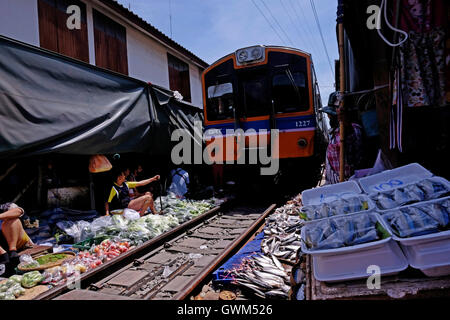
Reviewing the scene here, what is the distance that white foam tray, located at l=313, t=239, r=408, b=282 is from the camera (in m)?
1.49

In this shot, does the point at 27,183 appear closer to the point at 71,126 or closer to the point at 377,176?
the point at 71,126

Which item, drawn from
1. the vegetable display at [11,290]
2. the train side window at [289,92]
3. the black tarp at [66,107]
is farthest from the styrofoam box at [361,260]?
the train side window at [289,92]

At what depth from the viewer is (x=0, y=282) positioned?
11.0 feet

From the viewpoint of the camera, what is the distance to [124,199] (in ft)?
22.1

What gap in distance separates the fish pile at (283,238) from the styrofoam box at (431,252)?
209cm

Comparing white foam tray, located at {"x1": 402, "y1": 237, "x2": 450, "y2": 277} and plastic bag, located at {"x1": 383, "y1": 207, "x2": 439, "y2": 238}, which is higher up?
plastic bag, located at {"x1": 383, "y1": 207, "x2": 439, "y2": 238}

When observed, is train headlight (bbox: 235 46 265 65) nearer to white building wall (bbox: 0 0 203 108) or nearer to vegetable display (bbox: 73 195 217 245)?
white building wall (bbox: 0 0 203 108)

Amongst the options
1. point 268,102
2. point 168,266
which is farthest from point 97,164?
point 268,102

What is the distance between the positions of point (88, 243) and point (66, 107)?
100.0 inches

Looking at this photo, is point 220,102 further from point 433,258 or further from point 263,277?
point 433,258

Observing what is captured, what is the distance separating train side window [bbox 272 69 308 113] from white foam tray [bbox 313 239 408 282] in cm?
A: 598

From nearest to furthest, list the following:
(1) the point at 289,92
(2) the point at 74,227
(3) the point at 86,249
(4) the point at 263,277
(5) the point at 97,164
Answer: (4) the point at 263,277, (3) the point at 86,249, (2) the point at 74,227, (5) the point at 97,164, (1) the point at 289,92

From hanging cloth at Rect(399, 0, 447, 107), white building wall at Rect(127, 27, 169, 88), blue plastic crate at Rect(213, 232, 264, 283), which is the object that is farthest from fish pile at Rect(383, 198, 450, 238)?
white building wall at Rect(127, 27, 169, 88)
